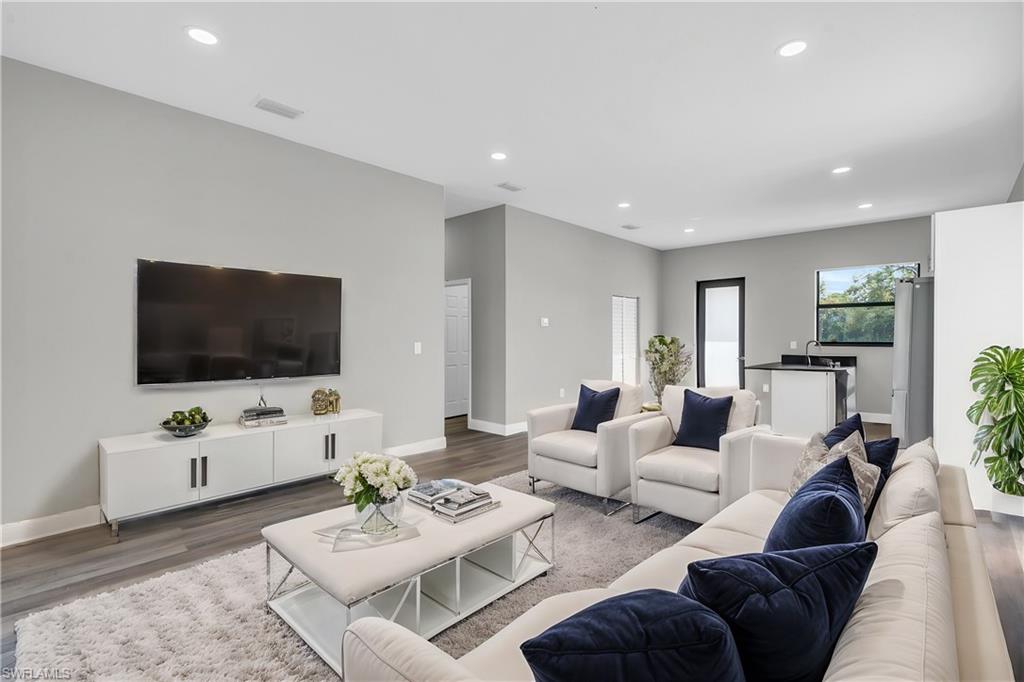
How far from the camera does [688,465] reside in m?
3.01

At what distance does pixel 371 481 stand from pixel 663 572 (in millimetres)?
1152

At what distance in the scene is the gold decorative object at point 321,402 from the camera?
4168mm

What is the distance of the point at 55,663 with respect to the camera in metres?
1.86

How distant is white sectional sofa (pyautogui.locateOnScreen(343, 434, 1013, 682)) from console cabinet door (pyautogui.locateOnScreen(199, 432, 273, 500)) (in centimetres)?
279

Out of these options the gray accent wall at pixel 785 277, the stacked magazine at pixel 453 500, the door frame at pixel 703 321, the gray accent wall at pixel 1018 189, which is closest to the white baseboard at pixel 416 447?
the stacked magazine at pixel 453 500

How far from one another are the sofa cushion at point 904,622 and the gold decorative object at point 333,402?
386 cm

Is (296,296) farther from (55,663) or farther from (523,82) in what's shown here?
(55,663)

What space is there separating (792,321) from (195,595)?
8090mm

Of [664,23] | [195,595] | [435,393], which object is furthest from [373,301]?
[664,23]

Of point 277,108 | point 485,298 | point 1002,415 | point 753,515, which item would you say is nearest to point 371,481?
point 753,515

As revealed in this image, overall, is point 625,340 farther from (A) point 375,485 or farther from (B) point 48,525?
(B) point 48,525

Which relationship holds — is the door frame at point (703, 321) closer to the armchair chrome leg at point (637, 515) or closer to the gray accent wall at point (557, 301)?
the gray accent wall at point (557, 301)

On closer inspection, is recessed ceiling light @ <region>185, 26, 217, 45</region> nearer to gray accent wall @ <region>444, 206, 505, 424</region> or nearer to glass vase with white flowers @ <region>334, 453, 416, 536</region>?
glass vase with white flowers @ <region>334, 453, 416, 536</region>

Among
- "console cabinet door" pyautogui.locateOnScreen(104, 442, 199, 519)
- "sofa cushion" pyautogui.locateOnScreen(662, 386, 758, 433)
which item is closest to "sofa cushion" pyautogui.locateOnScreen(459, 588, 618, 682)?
"sofa cushion" pyautogui.locateOnScreen(662, 386, 758, 433)
